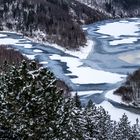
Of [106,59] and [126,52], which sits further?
[126,52]

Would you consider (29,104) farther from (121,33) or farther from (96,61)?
(121,33)

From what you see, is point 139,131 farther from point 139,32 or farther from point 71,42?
point 139,32

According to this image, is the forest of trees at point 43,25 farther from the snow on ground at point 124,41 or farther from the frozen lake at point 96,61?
the snow on ground at point 124,41

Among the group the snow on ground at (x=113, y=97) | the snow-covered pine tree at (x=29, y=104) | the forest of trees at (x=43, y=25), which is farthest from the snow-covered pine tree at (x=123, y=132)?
the forest of trees at (x=43, y=25)

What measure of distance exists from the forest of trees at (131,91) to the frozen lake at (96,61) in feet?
4.55

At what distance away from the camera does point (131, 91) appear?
77.8 m

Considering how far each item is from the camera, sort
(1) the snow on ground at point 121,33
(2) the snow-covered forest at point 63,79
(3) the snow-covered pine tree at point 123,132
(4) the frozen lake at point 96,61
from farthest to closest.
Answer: (1) the snow on ground at point 121,33, (4) the frozen lake at point 96,61, (3) the snow-covered pine tree at point 123,132, (2) the snow-covered forest at point 63,79

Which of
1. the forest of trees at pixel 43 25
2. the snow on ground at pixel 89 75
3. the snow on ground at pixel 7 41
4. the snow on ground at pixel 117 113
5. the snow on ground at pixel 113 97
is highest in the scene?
the forest of trees at pixel 43 25

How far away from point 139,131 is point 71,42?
104 meters

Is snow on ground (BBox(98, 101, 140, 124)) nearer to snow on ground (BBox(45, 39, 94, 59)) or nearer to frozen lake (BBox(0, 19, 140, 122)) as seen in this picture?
frozen lake (BBox(0, 19, 140, 122))

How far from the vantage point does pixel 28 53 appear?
12531 cm

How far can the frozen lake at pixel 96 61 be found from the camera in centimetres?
8025

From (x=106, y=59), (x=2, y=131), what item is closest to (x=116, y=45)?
(x=106, y=59)

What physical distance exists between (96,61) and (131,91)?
41.8 meters
